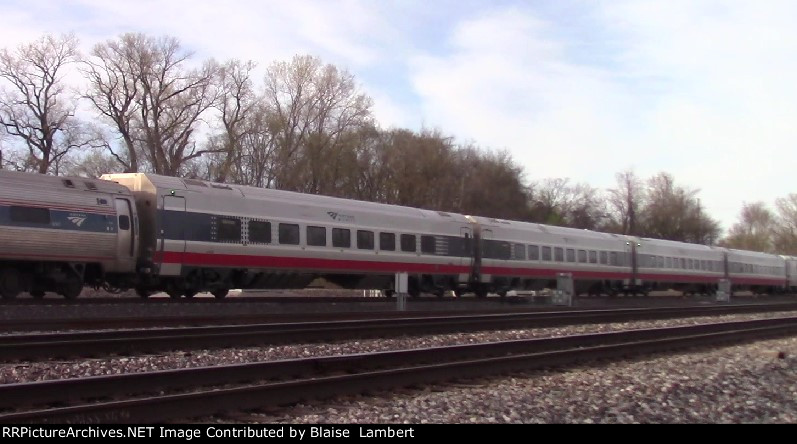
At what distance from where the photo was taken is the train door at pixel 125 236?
1894 cm

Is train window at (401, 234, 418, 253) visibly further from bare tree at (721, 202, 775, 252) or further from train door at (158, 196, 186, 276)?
bare tree at (721, 202, 775, 252)

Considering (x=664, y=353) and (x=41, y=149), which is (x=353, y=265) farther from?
(x=41, y=149)

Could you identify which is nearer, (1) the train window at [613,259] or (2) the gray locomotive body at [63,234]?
(2) the gray locomotive body at [63,234]

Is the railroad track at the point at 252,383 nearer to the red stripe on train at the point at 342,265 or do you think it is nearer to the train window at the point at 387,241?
the red stripe on train at the point at 342,265

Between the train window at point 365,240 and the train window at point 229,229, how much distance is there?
15.0 feet

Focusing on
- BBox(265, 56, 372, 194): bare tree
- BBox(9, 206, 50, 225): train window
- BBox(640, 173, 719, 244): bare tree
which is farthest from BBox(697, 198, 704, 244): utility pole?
BBox(9, 206, 50, 225): train window

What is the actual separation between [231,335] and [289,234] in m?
9.46

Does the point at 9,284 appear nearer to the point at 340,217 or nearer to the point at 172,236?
the point at 172,236

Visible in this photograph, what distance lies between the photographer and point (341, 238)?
943 inches

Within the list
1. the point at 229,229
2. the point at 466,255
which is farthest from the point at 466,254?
the point at 229,229

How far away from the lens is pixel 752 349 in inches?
640

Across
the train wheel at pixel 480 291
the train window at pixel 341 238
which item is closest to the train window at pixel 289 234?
the train window at pixel 341 238
